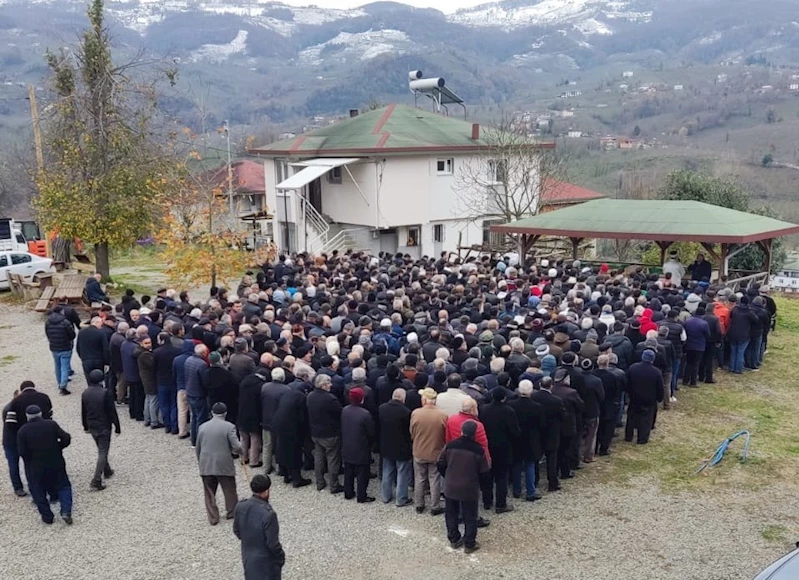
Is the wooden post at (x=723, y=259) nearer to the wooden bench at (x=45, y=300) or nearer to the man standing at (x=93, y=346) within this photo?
the man standing at (x=93, y=346)

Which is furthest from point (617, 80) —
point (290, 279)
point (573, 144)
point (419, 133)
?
point (290, 279)

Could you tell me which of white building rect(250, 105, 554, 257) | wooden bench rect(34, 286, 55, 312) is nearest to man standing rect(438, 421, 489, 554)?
wooden bench rect(34, 286, 55, 312)

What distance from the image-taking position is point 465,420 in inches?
331

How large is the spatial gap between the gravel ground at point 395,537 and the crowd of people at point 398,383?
32cm

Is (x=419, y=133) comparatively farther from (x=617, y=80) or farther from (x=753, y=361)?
(x=617, y=80)

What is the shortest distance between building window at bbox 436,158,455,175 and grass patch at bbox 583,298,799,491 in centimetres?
1751

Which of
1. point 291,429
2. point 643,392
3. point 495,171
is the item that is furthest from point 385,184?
point 291,429

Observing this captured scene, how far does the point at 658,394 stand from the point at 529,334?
8.20ft

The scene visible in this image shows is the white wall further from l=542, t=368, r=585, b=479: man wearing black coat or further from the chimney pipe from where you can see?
l=542, t=368, r=585, b=479: man wearing black coat

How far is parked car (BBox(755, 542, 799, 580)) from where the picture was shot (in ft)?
18.3

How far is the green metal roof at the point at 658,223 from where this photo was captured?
18.5 m

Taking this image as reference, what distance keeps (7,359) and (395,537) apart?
11961mm

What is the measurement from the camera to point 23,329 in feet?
64.0

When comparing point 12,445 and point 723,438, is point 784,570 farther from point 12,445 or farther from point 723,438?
point 12,445
